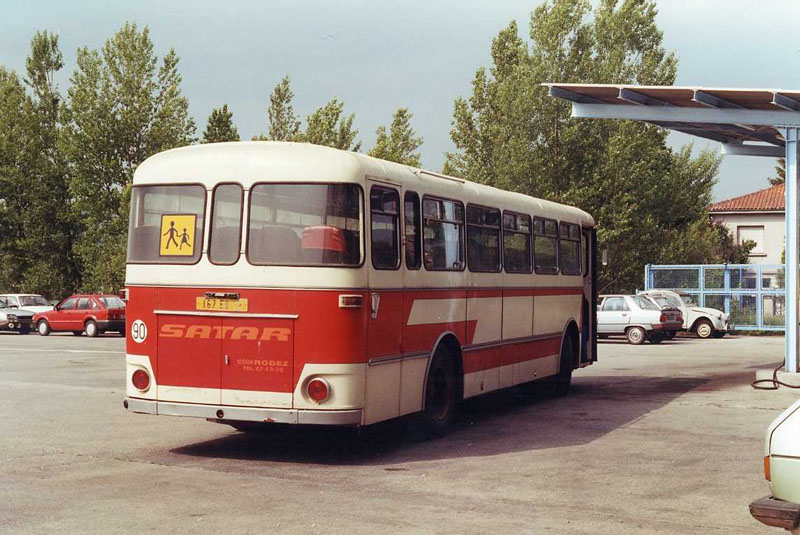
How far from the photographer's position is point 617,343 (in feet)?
119

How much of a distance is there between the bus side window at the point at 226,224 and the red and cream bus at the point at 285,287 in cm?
1

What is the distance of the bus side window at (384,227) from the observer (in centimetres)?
1096

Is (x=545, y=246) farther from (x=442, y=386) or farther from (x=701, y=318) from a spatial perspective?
(x=701, y=318)

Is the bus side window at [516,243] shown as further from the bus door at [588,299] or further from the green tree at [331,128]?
the green tree at [331,128]

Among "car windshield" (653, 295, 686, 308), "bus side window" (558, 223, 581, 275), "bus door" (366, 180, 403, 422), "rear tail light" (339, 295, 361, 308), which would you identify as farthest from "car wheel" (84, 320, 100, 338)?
"rear tail light" (339, 295, 361, 308)

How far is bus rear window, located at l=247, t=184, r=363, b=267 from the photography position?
10594 millimetres

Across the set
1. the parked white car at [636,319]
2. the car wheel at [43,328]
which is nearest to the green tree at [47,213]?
the car wheel at [43,328]

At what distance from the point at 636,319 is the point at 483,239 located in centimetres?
2233

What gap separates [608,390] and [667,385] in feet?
5.53

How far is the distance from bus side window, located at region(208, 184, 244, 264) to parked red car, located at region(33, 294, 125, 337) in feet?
99.3

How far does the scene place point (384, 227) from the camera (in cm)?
1119

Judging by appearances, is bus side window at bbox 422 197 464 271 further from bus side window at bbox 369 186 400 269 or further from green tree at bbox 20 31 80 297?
green tree at bbox 20 31 80 297

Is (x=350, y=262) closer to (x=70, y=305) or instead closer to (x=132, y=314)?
(x=132, y=314)

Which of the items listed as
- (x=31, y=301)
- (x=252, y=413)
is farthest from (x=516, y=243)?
(x=31, y=301)
